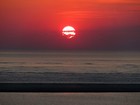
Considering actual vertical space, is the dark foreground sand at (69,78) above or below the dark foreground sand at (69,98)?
above

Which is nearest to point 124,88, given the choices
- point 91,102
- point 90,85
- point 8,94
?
point 90,85

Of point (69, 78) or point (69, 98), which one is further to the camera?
point (69, 78)

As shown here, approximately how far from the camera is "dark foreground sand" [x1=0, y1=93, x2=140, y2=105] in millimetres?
13305

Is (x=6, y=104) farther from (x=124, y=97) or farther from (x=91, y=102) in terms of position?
(x=124, y=97)

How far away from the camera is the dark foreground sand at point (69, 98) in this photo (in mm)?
13305

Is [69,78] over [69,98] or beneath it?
over

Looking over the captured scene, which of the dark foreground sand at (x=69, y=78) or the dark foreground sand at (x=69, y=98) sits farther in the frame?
the dark foreground sand at (x=69, y=78)

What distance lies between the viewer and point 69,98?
46.5ft

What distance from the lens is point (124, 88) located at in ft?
50.9

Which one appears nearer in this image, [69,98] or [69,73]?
[69,98]

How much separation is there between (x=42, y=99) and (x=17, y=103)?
95 cm

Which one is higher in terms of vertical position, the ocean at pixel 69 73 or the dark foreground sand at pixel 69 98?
the ocean at pixel 69 73

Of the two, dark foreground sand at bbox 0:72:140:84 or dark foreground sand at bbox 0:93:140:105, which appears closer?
dark foreground sand at bbox 0:93:140:105

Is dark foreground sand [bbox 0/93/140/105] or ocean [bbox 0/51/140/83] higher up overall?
ocean [bbox 0/51/140/83]
